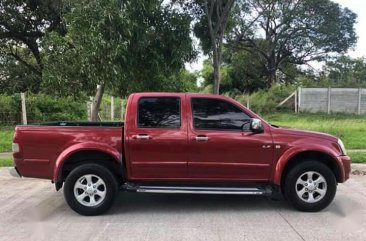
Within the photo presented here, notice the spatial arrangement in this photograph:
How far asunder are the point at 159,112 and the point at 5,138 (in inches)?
423

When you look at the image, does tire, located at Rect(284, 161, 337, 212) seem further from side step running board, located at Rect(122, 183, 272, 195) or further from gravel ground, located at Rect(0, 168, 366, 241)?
side step running board, located at Rect(122, 183, 272, 195)

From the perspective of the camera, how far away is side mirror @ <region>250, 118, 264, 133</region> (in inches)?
296

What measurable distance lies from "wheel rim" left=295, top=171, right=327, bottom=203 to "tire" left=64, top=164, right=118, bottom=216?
275 centimetres

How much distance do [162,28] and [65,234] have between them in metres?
6.50

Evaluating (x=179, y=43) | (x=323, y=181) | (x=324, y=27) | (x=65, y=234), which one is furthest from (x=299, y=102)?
(x=65, y=234)

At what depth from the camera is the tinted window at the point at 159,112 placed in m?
7.66

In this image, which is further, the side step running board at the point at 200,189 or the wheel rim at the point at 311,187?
the wheel rim at the point at 311,187

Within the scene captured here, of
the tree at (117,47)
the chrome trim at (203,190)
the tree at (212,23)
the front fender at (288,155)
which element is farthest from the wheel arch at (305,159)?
the tree at (212,23)

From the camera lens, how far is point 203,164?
751 centimetres

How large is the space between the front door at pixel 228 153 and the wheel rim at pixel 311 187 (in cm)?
52

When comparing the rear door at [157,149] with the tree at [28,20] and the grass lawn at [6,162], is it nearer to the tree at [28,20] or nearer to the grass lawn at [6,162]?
the grass lawn at [6,162]

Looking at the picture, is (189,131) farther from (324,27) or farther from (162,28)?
(324,27)

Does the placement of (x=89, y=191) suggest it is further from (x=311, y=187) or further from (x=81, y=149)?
(x=311, y=187)

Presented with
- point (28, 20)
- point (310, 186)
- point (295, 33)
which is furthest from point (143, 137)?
point (295, 33)
